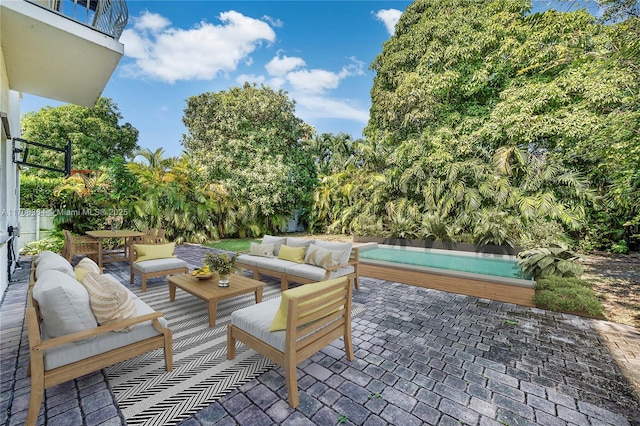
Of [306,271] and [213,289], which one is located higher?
[306,271]

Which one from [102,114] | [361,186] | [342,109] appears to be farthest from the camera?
[102,114]

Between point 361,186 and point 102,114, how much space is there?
2170 centimetres

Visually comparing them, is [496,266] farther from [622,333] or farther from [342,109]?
[342,109]

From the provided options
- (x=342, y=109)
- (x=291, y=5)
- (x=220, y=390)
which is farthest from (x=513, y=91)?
(x=220, y=390)

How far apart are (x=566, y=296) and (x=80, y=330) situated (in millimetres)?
6370

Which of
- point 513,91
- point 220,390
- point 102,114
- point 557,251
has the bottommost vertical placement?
point 220,390

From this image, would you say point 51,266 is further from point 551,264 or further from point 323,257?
point 551,264

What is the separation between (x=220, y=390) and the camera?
8.32 ft

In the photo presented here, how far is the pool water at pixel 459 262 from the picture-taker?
633 cm

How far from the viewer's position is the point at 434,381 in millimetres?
2703

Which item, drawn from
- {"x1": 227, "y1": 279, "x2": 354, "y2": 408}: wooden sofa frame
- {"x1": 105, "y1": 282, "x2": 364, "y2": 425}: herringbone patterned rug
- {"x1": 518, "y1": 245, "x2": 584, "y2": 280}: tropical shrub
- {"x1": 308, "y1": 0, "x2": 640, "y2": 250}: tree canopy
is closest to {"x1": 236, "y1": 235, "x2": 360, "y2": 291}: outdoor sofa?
{"x1": 105, "y1": 282, "x2": 364, "y2": 425}: herringbone patterned rug

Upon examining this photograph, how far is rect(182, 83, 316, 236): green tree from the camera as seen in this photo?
14.3 m

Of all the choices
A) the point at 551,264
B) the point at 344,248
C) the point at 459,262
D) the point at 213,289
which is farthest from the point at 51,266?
the point at 459,262

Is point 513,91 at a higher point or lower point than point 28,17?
higher
